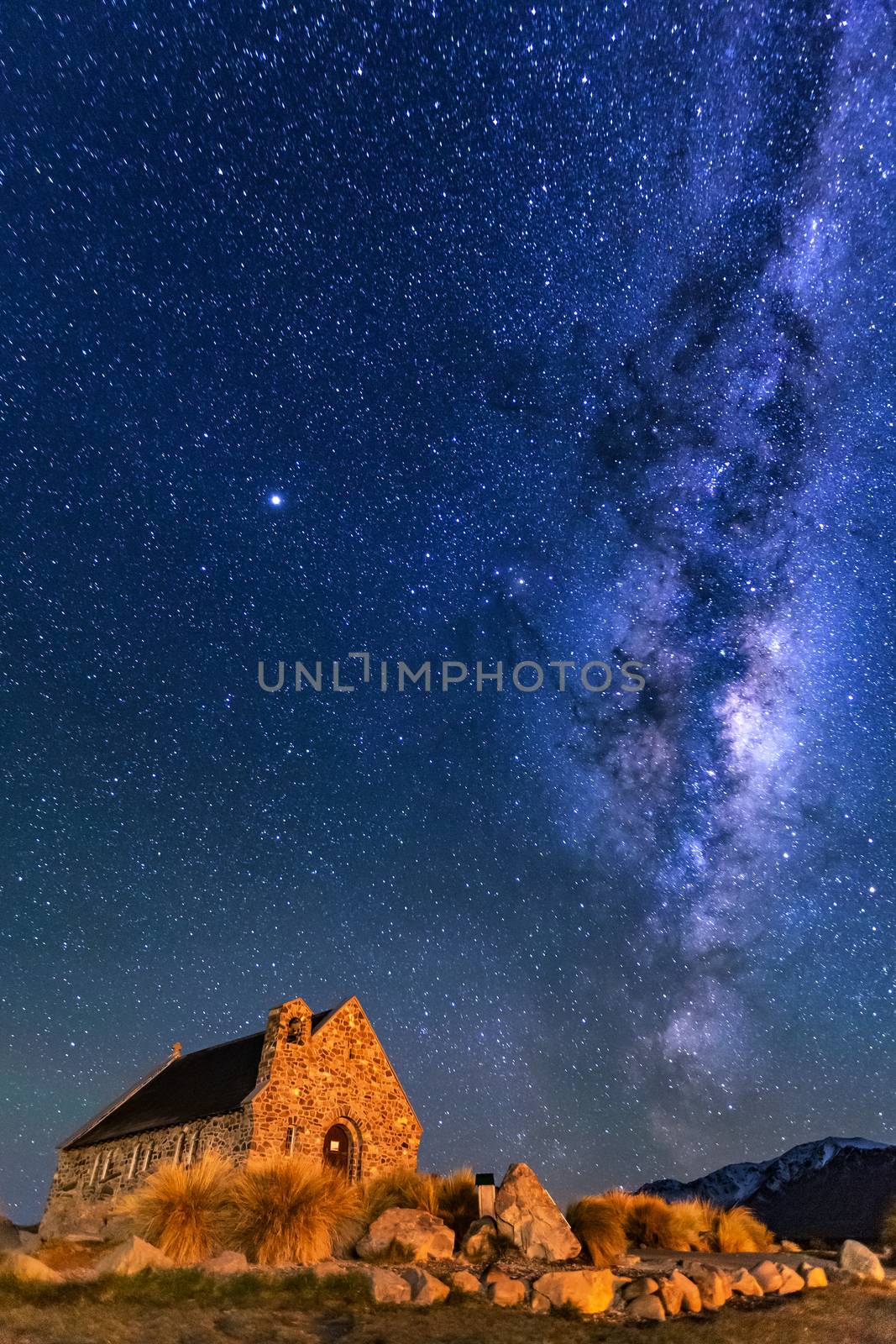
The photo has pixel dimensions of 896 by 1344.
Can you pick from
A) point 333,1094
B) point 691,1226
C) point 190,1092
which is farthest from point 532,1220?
point 190,1092

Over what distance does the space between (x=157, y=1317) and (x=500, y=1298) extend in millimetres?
5596

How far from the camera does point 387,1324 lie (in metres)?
12.2

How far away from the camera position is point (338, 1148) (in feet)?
88.4

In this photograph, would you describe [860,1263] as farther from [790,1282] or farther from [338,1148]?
[338,1148]

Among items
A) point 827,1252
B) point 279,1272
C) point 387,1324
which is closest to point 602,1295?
point 387,1324

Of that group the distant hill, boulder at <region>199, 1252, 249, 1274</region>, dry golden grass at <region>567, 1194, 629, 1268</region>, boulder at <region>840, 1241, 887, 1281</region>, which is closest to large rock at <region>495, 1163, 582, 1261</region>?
dry golden grass at <region>567, 1194, 629, 1268</region>

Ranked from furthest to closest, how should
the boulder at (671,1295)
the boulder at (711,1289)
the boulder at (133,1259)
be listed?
the boulder at (711,1289), the boulder at (671,1295), the boulder at (133,1259)

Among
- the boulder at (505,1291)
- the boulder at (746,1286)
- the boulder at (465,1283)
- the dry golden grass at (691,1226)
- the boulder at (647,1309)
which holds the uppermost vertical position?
the dry golden grass at (691,1226)

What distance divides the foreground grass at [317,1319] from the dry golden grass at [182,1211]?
2.59m

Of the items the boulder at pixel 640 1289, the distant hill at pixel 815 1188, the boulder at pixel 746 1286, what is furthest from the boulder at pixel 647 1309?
the distant hill at pixel 815 1188

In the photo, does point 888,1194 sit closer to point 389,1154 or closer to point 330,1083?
point 389,1154

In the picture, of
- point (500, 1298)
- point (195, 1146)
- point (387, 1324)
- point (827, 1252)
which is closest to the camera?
point (387, 1324)

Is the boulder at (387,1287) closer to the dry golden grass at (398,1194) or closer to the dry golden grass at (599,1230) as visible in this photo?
the dry golden grass at (398,1194)

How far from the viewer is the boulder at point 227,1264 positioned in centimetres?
1416
